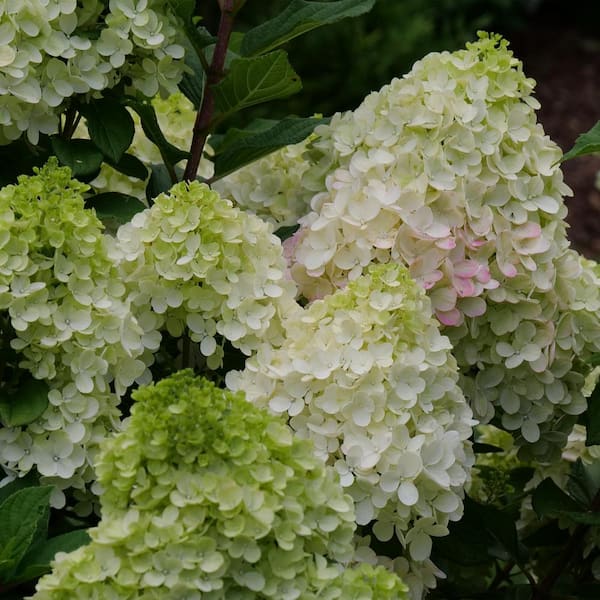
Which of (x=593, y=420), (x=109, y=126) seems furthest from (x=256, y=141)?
(x=593, y=420)

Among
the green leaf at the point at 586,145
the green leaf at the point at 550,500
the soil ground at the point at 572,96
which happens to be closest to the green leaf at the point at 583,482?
the green leaf at the point at 550,500

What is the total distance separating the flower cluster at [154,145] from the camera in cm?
213

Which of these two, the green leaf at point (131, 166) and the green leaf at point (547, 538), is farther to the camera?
the green leaf at point (547, 538)

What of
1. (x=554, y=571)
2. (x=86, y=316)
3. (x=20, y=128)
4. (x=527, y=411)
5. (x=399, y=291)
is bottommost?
(x=554, y=571)

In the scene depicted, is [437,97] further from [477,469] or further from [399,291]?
[477,469]

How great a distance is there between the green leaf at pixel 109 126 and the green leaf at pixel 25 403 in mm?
431

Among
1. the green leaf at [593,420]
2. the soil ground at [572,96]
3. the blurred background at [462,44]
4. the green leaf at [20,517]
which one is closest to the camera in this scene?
the green leaf at [20,517]

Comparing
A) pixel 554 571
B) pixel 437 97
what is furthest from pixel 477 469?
pixel 437 97

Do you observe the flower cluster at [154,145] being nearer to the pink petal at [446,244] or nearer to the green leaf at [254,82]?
the green leaf at [254,82]

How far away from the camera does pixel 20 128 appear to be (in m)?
1.86

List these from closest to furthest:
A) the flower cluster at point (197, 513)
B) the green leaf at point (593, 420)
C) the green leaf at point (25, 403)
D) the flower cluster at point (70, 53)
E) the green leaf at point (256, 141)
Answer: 1. the flower cluster at point (197, 513)
2. the green leaf at point (25, 403)
3. the flower cluster at point (70, 53)
4. the green leaf at point (593, 420)
5. the green leaf at point (256, 141)

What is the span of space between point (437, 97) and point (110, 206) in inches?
22.5

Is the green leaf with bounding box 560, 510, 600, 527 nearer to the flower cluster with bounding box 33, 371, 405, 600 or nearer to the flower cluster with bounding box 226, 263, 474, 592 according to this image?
the flower cluster with bounding box 226, 263, 474, 592

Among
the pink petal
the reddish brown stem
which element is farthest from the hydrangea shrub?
the reddish brown stem
